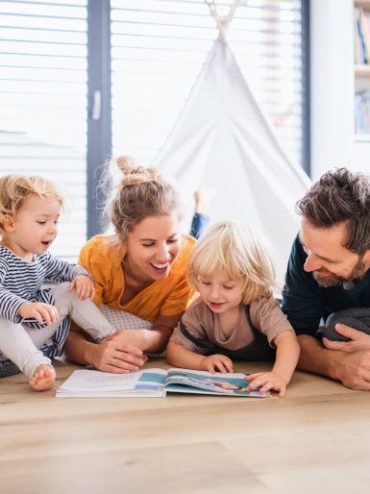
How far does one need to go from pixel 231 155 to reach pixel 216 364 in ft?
3.71

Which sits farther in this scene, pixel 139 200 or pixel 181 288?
pixel 181 288

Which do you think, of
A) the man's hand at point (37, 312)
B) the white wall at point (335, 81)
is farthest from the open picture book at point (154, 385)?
the white wall at point (335, 81)

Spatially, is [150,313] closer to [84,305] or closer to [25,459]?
[84,305]

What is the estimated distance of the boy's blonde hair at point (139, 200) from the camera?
161cm

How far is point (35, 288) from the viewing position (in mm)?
1566

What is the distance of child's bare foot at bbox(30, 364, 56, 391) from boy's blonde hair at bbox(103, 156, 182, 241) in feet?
1.44

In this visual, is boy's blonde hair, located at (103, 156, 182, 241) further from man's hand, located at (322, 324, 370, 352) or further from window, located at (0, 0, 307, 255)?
window, located at (0, 0, 307, 255)

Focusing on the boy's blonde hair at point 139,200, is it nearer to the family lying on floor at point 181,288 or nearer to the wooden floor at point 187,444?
the family lying on floor at point 181,288

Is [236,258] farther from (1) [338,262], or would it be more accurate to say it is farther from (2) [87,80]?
(2) [87,80]

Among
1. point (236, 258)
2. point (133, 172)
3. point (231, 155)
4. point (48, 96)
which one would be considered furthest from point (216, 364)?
point (48, 96)

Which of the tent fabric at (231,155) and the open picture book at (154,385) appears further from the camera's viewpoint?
the tent fabric at (231,155)

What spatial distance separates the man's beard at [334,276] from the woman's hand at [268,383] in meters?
0.23

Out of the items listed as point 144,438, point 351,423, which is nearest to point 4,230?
point 144,438

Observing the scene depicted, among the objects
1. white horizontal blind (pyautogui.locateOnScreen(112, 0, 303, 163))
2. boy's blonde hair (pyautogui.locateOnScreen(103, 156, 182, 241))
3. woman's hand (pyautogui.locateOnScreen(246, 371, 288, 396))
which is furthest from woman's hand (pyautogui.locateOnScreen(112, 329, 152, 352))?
white horizontal blind (pyautogui.locateOnScreen(112, 0, 303, 163))
